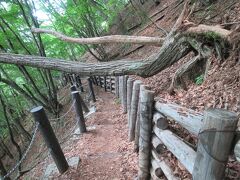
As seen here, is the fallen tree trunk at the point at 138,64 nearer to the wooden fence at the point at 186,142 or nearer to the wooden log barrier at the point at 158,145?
the wooden fence at the point at 186,142

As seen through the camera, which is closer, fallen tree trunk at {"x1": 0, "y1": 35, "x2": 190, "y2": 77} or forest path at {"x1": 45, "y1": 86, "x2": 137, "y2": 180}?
forest path at {"x1": 45, "y1": 86, "x2": 137, "y2": 180}

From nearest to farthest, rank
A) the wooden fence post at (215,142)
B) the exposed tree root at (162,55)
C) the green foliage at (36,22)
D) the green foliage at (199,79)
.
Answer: the wooden fence post at (215,142), the exposed tree root at (162,55), the green foliage at (199,79), the green foliage at (36,22)

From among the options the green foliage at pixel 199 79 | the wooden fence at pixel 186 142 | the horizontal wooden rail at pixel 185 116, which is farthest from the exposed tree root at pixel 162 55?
the horizontal wooden rail at pixel 185 116

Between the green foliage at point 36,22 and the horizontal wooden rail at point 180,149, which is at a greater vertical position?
the green foliage at point 36,22

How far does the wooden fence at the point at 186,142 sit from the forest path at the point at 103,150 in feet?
2.61

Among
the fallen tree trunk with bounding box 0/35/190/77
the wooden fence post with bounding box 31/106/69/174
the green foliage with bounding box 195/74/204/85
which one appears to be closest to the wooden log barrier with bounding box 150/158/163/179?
the green foliage with bounding box 195/74/204/85

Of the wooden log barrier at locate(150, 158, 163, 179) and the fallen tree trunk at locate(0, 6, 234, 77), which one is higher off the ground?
the fallen tree trunk at locate(0, 6, 234, 77)

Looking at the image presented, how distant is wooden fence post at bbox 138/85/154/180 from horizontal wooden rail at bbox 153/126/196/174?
40 cm

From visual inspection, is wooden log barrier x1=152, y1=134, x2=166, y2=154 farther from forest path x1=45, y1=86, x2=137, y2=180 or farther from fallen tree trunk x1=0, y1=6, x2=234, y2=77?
fallen tree trunk x1=0, y1=6, x2=234, y2=77

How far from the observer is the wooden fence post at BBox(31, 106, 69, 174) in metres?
3.96

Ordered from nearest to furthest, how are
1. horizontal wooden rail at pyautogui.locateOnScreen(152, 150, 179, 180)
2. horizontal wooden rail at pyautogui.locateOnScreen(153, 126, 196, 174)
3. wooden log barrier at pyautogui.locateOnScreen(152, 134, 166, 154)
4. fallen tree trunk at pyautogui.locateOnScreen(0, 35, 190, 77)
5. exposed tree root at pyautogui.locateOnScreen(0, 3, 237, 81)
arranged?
horizontal wooden rail at pyautogui.locateOnScreen(153, 126, 196, 174) → horizontal wooden rail at pyautogui.locateOnScreen(152, 150, 179, 180) → wooden log barrier at pyautogui.locateOnScreen(152, 134, 166, 154) → exposed tree root at pyautogui.locateOnScreen(0, 3, 237, 81) → fallen tree trunk at pyautogui.locateOnScreen(0, 35, 190, 77)

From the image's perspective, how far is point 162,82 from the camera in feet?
19.2

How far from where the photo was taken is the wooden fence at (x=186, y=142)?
1566 mm

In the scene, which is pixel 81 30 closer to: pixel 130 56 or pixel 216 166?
pixel 130 56
